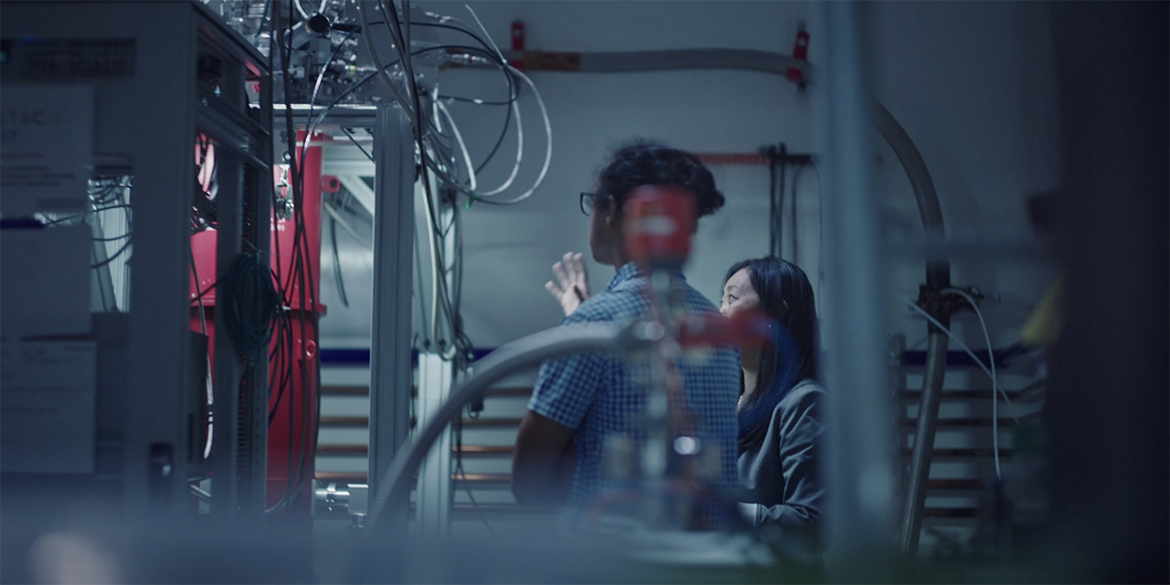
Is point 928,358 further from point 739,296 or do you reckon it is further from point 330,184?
point 330,184

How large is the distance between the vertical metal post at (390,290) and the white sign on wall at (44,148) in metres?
0.71

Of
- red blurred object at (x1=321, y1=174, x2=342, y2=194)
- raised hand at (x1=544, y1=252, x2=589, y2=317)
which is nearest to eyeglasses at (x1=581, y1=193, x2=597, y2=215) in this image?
raised hand at (x1=544, y1=252, x2=589, y2=317)

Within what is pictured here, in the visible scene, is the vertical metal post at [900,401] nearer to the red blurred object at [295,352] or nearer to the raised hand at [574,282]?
the raised hand at [574,282]

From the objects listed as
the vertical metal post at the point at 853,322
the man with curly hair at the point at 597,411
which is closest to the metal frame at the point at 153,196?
the man with curly hair at the point at 597,411

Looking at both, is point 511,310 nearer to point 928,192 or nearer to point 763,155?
point 763,155

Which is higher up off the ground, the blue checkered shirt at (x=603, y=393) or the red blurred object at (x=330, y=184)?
the red blurred object at (x=330, y=184)

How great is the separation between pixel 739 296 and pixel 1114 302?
133 centimetres

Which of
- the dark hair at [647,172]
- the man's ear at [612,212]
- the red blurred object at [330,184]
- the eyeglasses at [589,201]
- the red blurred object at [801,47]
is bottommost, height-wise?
the man's ear at [612,212]

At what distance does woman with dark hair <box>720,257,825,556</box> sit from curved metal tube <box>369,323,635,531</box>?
0.88m

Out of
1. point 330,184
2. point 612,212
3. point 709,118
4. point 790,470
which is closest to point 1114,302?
point 612,212

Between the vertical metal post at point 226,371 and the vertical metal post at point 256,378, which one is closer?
the vertical metal post at point 226,371

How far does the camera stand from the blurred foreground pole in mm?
700

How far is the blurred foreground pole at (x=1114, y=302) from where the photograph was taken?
2.30ft

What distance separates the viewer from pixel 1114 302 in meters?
0.71
